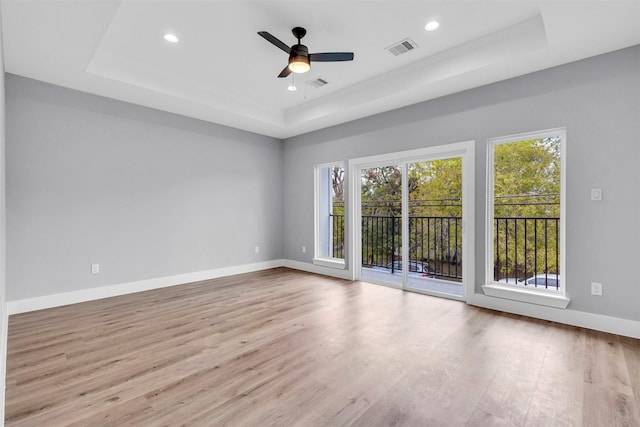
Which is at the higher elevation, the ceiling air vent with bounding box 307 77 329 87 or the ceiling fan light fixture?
the ceiling air vent with bounding box 307 77 329 87

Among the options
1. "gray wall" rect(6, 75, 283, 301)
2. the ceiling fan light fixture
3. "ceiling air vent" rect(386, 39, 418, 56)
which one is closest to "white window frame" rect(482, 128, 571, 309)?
"ceiling air vent" rect(386, 39, 418, 56)

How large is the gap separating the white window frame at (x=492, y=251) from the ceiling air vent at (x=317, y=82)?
2333 mm

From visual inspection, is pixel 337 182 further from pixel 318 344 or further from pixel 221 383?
pixel 221 383

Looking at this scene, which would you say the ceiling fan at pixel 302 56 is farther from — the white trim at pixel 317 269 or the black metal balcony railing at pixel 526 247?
the white trim at pixel 317 269

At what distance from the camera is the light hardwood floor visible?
1780 millimetres

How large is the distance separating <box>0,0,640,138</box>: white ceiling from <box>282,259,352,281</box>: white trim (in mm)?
2810

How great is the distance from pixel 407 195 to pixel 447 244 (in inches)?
36.3

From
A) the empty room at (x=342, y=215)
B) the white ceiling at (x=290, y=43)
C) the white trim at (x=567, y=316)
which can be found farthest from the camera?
the white trim at (x=567, y=316)

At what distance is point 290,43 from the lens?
130 inches

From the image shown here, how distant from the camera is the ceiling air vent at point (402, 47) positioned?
3294 mm

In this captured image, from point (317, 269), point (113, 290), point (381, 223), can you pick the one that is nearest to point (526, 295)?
point (381, 223)

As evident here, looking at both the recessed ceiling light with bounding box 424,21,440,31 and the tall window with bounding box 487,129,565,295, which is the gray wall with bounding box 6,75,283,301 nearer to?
the recessed ceiling light with bounding box 424,21,440,31

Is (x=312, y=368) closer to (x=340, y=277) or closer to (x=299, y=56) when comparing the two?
(x=299, y=56)

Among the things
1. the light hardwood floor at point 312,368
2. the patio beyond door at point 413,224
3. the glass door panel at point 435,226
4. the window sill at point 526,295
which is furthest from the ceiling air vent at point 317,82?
the window sill at point 526,295
